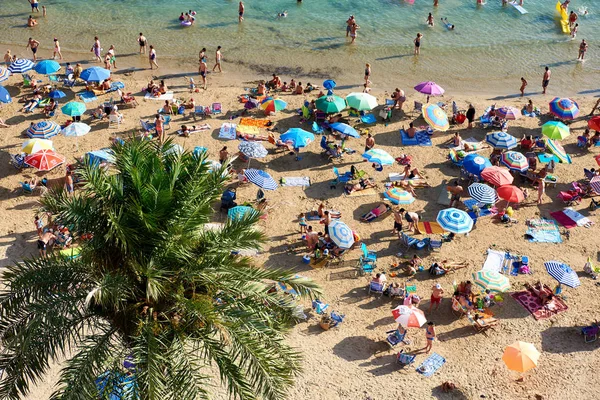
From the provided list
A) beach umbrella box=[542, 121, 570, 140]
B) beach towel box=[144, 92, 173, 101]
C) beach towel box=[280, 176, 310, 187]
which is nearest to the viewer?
beach towel box=[280, 176, 310, 187]

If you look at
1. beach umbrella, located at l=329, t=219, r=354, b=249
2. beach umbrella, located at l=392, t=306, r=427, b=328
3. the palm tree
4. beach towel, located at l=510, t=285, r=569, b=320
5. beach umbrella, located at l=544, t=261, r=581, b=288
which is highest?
the palm tree

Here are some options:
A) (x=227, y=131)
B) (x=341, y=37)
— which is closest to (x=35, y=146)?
(x=227, y=131)

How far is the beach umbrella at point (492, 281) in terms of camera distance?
695 inches

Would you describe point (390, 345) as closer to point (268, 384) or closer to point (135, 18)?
point (268, 384)

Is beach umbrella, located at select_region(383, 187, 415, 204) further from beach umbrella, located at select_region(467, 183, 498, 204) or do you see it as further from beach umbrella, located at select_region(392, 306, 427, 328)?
beach umbrella, located at select_region(392, 306, 427, 328)

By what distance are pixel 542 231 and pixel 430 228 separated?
13.2 feet

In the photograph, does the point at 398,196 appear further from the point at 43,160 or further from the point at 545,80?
the point at 545,80

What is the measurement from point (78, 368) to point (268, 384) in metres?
2.94

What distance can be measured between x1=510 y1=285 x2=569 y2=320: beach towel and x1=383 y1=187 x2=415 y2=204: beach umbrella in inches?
186

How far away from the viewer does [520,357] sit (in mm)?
15578

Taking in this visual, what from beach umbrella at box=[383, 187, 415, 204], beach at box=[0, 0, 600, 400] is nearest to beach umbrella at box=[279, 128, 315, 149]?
beach at box=[0, 0, 600, 400]

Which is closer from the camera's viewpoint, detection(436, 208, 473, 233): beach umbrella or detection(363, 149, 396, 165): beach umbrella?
detection(436, 208, 473, 233): beach umbrella

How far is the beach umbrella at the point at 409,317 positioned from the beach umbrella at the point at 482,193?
5930 millimetres

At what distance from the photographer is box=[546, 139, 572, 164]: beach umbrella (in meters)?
23.6
